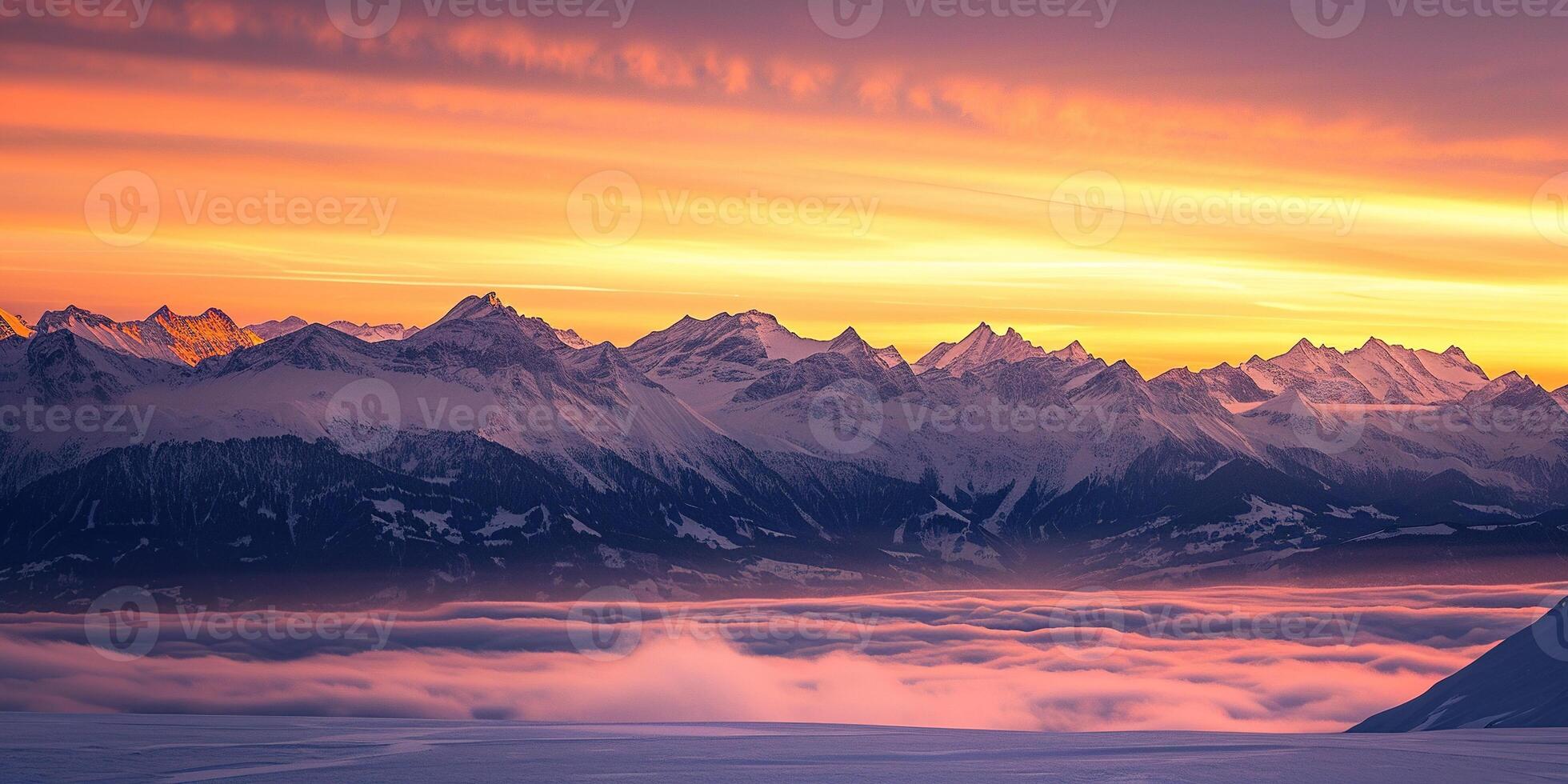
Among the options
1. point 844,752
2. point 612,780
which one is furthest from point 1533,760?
point 612,780

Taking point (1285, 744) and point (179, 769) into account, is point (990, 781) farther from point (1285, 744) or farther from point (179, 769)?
point (179, 769)

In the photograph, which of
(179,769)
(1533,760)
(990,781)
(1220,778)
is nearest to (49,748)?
(179,769)

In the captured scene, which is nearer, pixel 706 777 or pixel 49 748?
pixel 706 777

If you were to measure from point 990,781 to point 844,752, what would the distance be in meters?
42.9

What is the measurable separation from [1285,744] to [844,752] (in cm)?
5647

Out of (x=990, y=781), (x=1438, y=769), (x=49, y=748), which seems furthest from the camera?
(x=49, y=748)

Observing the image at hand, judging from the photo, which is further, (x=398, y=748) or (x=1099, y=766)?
(x=398, y=748)

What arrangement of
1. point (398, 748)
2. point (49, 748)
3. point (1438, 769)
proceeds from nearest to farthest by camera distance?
point (1438, 769) → point (49, 748) → point (398, 748)

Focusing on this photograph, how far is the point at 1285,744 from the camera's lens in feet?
650

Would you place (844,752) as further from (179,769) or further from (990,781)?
(179,769)

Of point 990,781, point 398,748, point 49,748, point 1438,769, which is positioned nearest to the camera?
point 990,781

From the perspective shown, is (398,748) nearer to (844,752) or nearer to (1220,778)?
(844,752)

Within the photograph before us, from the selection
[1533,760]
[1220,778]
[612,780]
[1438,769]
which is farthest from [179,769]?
[1533,760]

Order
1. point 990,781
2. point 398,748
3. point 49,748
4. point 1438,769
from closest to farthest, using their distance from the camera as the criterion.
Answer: point 990,781 → point 1438,769 → point 49,748 → point 398,748
